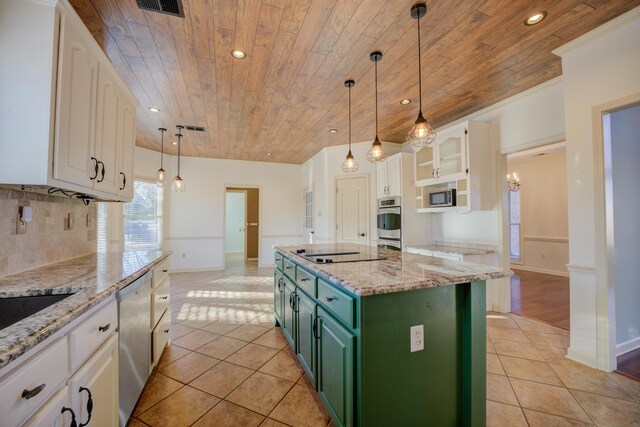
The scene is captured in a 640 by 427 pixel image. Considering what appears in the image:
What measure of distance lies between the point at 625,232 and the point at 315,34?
3.26m

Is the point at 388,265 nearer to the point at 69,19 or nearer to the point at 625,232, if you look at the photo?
the point at 69,19

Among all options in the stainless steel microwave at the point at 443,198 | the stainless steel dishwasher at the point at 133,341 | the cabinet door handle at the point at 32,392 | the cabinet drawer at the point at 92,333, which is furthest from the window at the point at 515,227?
the cabinet door handle at the point at 32,392

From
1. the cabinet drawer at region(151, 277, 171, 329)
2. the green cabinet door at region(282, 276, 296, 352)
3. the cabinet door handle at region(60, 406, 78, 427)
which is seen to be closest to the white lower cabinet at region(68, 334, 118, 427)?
the cabinet door handle at region(60, 406, 78, 427)

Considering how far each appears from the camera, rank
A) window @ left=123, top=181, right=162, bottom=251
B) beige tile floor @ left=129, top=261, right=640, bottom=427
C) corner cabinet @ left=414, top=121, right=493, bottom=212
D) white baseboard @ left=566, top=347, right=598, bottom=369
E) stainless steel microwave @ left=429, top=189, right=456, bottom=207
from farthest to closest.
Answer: window @ left=123, top=181, right=162, bottom=251
stainless steel microwave @ left=429, top=189, right=456, bottom=207
corner cabinet @ left=414, top=121, right=493, bottom=212
white baseboard @ left=566, top=347, right=598, bottom=369
beige tile floor @ left=129, top=261, right=640, bottom=427

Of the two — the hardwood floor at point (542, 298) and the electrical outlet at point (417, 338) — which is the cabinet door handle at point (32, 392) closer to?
the electrical outlet at point (417, 338)

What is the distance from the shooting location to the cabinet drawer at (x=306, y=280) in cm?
183

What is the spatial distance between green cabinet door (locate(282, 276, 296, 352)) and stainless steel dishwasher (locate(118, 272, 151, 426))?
1051 millimetres

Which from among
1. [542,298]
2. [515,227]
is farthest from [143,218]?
[515,227]

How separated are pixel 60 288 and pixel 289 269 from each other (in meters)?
1.50

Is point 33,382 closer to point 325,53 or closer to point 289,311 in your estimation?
point 289,311

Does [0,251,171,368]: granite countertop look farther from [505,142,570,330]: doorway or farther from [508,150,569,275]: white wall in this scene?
[508,150,569,275]: white wall

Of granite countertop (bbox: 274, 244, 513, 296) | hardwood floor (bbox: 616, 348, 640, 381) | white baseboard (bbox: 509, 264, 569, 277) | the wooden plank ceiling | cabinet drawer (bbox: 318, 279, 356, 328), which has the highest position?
the wooden plank ceiling

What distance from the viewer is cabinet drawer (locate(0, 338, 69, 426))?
71 cm

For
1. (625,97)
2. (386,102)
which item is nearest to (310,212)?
(386,102)
